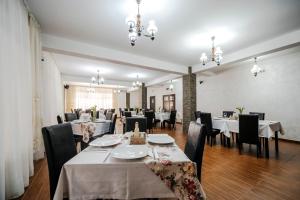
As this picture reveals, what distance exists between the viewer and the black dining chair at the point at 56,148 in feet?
3.86

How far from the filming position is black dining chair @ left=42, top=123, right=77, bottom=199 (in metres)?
1.18

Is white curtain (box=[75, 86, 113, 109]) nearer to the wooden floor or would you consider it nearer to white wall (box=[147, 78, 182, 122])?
white wall (box=[147, 78, 182, 122])

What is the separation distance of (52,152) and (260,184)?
8.94ft

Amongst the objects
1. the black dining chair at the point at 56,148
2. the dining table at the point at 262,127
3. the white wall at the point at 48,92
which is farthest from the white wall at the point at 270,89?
the white wall at the point at 48,92

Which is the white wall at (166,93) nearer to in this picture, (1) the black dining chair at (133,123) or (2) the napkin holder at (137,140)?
(1) the black dining chair at (133,123)

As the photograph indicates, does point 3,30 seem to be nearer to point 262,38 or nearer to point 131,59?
point 131,59

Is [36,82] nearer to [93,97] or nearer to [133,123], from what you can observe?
[133,123]

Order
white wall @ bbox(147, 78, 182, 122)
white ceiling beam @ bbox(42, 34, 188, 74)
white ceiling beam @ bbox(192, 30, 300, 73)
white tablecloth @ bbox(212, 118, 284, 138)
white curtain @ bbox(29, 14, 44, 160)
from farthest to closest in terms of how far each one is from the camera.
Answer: white wall @ bbox(147, 78, 182, 122) < white ceiling beam @ bbox(42, 34, 188, 74) < white ceiling beam @ bbox(192, 30, 300, 73) < white tablecloth @ bbox(212, 118, 284, 138) < white curtain @ bbox(29, 14, 44, 160)

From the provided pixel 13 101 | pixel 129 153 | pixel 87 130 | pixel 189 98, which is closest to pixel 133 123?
pixel 87 130

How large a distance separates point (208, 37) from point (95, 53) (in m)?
2.96

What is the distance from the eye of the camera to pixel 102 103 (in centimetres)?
1241

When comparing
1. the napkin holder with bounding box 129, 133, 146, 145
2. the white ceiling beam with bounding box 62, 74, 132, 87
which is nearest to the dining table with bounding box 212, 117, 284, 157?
the napkin holder with bounding box 129, 133, 146, 145

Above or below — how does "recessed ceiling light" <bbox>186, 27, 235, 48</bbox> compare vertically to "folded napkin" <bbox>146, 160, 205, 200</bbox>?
above

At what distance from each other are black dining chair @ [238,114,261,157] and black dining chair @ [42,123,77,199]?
3468mm
